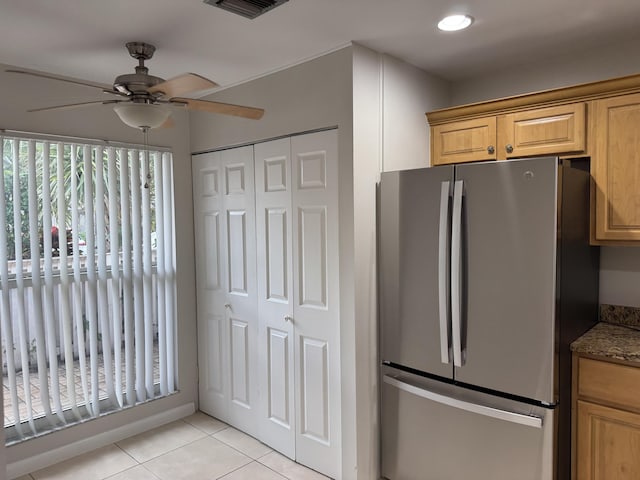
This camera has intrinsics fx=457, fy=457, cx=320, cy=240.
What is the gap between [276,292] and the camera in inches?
115

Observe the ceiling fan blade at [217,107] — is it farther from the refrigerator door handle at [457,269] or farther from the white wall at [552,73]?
the white wall at [552,73]

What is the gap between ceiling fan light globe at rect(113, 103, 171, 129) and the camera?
1.95 m

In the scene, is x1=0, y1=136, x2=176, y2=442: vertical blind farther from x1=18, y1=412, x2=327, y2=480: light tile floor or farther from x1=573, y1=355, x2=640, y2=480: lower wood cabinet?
x1=573, y1=355, x2=640, y2=480: lower wood cabinet

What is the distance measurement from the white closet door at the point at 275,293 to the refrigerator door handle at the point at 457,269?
1.01 meters

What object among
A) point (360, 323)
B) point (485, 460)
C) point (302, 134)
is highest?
point (302, 134)

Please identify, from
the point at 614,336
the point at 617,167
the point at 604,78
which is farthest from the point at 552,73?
the point at 614,336

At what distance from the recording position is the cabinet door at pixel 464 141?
258 cm

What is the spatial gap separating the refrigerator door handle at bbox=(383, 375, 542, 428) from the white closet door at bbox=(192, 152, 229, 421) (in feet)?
4.60

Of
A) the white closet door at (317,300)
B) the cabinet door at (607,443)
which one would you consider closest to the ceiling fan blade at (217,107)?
the white closet door at (317,300)

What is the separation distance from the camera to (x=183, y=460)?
2896mm

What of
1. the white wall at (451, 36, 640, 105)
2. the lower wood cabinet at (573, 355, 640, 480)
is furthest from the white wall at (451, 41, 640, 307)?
the lower wood cabinet at (573, 355, 640, 480)

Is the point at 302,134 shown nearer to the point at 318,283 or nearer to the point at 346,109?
the point at 346,109

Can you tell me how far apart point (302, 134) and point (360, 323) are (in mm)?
1134

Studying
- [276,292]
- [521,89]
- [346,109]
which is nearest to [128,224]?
[276,292]
